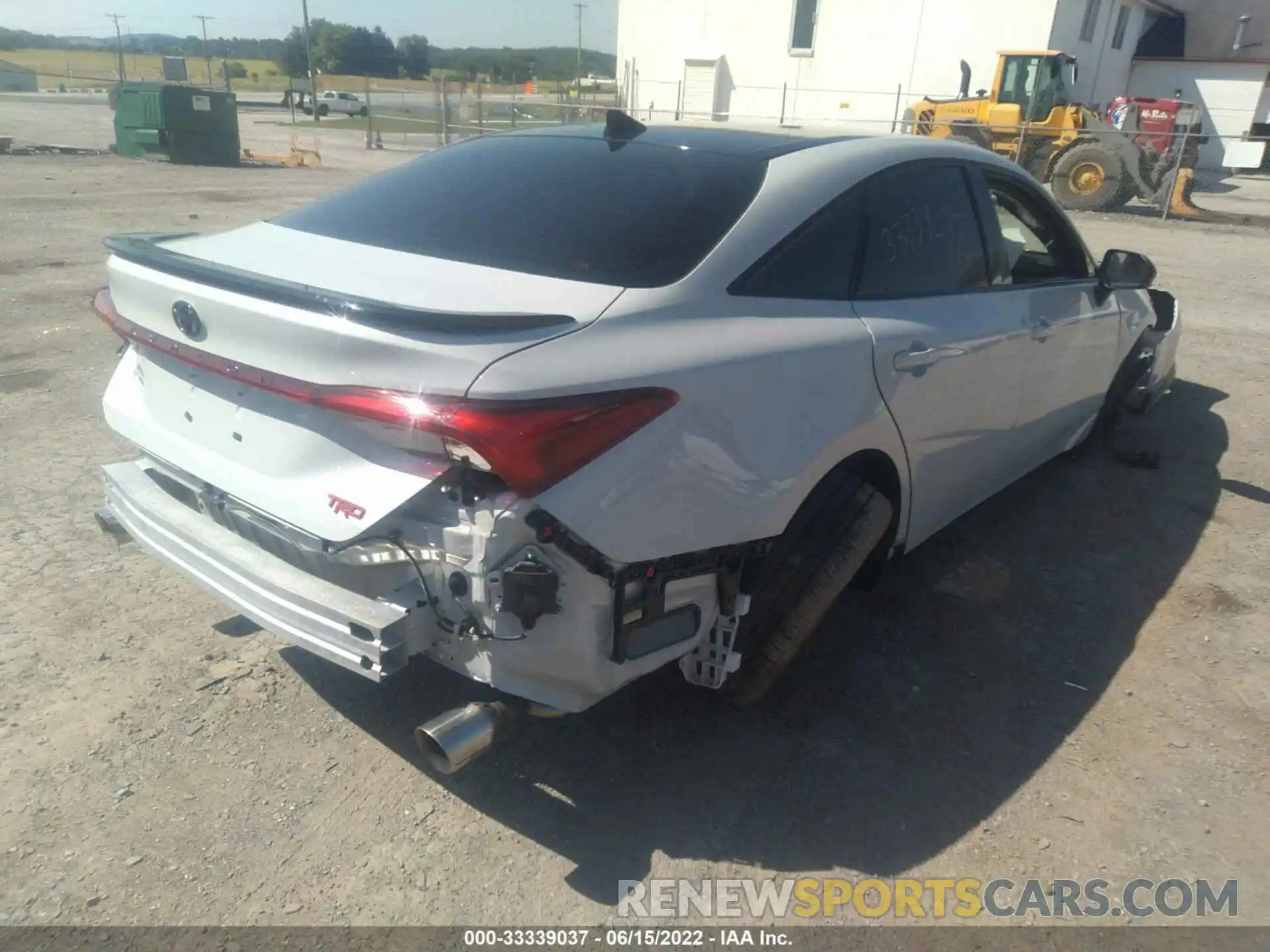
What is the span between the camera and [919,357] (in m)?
3.08

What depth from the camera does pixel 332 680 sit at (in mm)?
3164

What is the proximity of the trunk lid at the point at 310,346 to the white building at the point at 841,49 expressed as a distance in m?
25.0

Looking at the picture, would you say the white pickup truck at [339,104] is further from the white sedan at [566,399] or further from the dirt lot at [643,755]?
the white sedan at [566,399]

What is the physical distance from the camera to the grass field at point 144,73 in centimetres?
6031

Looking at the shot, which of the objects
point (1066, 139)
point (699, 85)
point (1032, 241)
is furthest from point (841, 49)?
point (1032, 241)

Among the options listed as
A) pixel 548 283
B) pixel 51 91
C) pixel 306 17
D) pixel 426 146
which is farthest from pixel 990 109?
pixel 51 91

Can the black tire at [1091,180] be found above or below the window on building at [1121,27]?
below

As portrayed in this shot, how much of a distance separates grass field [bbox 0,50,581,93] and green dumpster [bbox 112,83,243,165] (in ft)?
101

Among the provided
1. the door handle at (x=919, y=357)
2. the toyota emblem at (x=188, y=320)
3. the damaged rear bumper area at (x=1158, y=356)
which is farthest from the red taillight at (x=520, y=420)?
the damaged rear bumper area at (x=1158, y=356)

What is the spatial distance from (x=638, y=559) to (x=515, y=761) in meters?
0.94

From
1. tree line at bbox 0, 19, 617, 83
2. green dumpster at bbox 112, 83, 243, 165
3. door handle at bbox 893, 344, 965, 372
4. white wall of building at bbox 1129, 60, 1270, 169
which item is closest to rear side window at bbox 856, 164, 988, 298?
door handle at bbox 893, 344, 965, 372

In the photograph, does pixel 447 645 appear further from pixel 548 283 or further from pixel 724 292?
pixel 724 292

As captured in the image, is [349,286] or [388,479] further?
[349,286]

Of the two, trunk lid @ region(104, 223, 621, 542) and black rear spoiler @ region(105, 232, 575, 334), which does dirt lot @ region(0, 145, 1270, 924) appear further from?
black rear spoiler @ region(105, 232, 575, 334)
